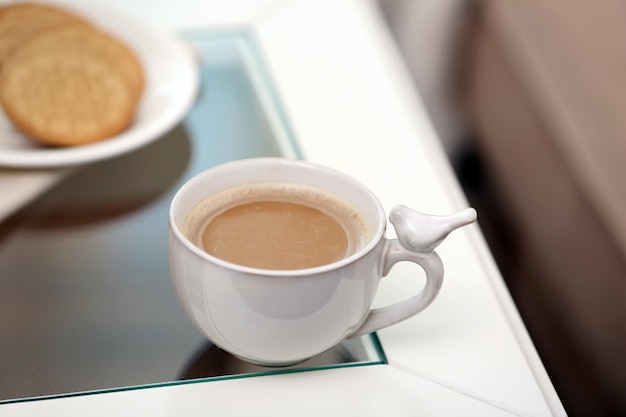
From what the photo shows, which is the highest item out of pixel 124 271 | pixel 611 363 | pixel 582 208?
pixel 124 271

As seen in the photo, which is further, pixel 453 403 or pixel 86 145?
pixel 86 145

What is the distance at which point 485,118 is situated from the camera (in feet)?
3.95

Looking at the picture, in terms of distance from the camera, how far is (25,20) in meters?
0.63

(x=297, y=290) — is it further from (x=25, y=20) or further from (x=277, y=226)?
(x=25, y=20)

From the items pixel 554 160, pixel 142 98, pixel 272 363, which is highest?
pixel 142 98

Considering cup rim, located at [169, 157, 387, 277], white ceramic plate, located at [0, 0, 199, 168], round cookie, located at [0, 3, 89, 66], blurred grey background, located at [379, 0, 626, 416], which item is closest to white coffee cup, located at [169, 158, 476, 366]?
cup rim, located at [169, 157, 387, 277]

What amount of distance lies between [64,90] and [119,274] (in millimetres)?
168

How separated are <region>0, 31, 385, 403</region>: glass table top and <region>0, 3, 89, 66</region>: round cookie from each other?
4.9 inches

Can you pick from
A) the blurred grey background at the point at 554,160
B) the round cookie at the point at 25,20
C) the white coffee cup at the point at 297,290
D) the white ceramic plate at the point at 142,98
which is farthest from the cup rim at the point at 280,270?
the blurred grey background at the point at 554,160

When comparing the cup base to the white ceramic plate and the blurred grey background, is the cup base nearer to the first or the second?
the white ceramic plate

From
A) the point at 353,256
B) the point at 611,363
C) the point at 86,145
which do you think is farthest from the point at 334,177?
the point at 611,363

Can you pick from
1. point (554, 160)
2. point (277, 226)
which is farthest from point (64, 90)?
point (554, 160)

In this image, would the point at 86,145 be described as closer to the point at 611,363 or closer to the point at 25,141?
the point at 25,141

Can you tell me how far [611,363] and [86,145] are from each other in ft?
1.89
